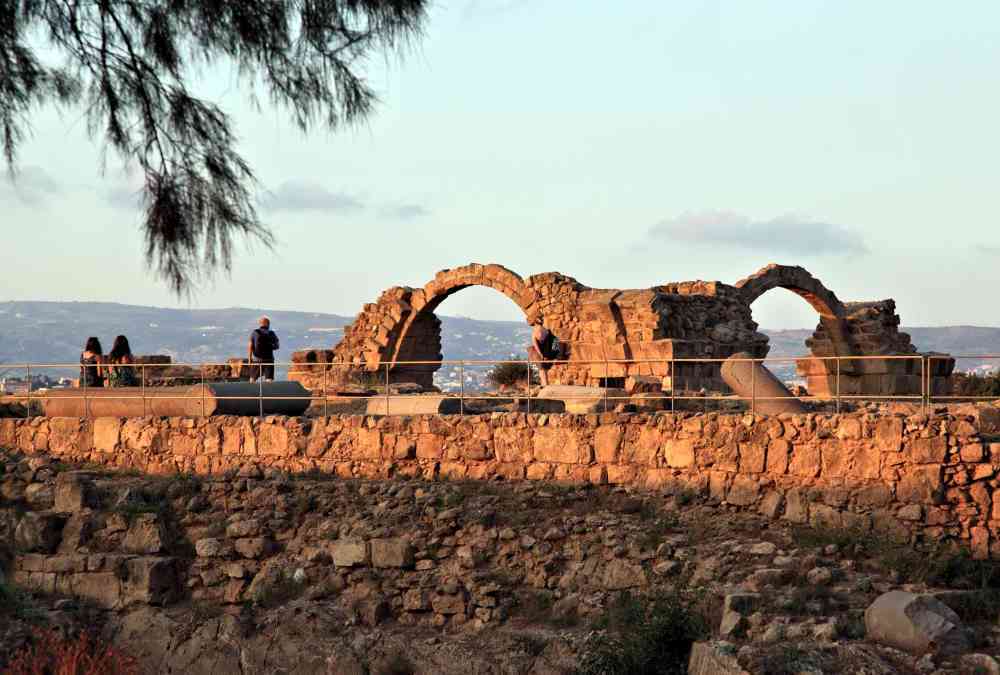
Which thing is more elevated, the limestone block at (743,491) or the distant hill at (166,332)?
the distant hill at (166,332)

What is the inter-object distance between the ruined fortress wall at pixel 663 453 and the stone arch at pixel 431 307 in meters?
10.2

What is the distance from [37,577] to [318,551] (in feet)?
10.5

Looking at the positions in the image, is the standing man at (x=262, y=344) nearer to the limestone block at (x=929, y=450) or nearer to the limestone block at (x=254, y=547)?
the limestone block at (x=254, y=547)

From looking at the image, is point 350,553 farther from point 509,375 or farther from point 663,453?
point 509,375

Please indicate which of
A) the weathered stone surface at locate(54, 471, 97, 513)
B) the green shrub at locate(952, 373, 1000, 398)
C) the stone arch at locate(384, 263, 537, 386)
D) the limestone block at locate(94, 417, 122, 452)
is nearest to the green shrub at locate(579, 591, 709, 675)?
the weathered stone surface at locate(54, 471, 97, 513)

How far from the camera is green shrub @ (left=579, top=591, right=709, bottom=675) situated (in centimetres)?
849

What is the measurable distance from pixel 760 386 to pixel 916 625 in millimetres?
5221

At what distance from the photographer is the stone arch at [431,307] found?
78.2 feet

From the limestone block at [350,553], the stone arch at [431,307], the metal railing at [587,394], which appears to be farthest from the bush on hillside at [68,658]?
the stone arch at [431,307]

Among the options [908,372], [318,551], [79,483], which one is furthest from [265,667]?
[908,372]

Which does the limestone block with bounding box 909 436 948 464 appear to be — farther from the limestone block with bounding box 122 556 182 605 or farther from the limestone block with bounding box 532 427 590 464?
the limestone block with bounding box 122 556 182 605

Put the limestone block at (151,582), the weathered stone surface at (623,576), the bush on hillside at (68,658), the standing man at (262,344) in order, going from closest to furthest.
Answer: the weathered stone surface at (623,576) → the bush on hillside at (68,658) → the limestone block at (151,582) → the standing man at (262,344)

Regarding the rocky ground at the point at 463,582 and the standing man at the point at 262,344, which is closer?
the rocky ground at the point at 463,582

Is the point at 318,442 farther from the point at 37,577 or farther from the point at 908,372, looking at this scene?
the point at 908,372
